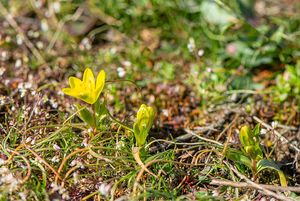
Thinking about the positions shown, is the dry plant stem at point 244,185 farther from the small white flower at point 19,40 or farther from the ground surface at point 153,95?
the small white flower at point 19,40

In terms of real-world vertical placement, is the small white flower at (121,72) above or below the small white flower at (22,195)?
below

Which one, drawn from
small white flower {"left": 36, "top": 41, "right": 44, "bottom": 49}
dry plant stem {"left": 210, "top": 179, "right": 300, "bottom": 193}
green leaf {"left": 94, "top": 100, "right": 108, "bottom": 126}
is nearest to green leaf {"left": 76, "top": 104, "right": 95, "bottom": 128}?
green leaf {"left": 94, "top": 100, "right": 108, "bottom": 126}

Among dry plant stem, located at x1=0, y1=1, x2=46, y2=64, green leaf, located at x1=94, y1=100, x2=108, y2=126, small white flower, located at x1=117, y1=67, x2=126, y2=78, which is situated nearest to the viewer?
green leaf, located at x1=94, y1=100, x2=108, y2=126

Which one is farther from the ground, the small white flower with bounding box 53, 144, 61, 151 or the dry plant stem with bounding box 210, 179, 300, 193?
the small white flower with bounding box 53, 144, 61, 151

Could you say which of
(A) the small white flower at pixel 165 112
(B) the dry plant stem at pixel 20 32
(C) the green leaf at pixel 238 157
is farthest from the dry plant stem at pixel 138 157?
(B) the dry plant stem at pixel 20 32

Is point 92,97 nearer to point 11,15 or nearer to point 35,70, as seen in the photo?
point 35,70

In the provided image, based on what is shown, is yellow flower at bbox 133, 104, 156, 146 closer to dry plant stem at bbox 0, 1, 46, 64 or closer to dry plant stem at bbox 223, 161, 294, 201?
dry plant stem at bbox 223, 161, 294, 201

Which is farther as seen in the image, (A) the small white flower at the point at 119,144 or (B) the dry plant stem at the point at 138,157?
(A) the small white flower at the point at 119,144

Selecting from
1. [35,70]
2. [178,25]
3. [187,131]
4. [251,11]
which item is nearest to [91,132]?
[187,131]
